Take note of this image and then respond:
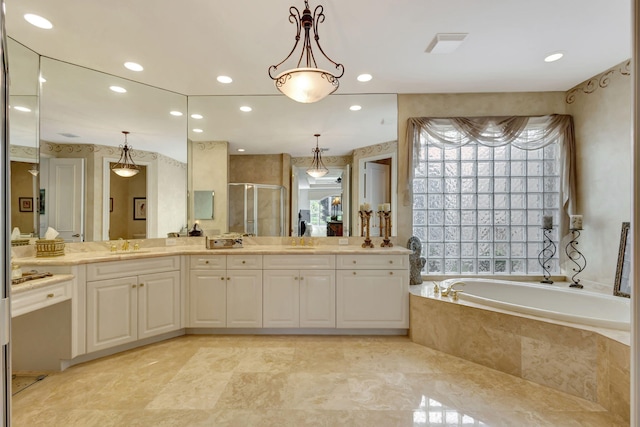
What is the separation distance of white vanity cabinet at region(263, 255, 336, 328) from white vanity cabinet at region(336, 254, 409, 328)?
0.13 meters

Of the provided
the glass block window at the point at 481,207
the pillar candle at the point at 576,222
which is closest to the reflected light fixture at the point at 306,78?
the glass block window at the point at 481,207

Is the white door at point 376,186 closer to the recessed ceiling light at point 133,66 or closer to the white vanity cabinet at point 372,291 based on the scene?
the white vanity cabinet at point 372,291

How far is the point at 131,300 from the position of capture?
113 inches

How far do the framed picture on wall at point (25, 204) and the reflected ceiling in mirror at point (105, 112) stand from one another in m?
0.57

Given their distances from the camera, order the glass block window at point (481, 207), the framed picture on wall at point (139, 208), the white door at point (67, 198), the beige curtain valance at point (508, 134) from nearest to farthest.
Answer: the white door at point (67, 198), the framed picture on wall at point (139, 208), the beige curtain valance at point (508, 134), the glass block window at point (481, 207)

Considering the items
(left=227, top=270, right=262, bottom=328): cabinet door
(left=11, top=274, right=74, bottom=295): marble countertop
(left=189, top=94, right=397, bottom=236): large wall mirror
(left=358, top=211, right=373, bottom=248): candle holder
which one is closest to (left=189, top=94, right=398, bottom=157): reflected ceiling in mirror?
(left=189, top=94, right=397, bottom=236): large wall mirror

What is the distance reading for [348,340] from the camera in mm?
3133

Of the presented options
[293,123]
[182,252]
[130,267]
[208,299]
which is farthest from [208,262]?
[293,123]

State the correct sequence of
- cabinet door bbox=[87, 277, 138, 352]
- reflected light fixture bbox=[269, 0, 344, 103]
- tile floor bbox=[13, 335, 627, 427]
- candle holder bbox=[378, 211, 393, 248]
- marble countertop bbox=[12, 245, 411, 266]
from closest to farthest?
tile floor bbox=[13, 335, 627, 427] → reflected light fixture bbox=[269, 0, 344, 103] → marble countertop bbox=[12, 245, 411, 266] → cabinet door bbox=[87, 277, 138, 352] → candle holder bbox=[378, 211, 393, 248]

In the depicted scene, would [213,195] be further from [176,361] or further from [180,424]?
[180,424]

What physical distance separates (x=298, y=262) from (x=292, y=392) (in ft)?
4.10

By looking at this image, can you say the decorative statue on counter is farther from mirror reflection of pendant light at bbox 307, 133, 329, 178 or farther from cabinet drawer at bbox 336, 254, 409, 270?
mirror reflection of pendant light at bbox 307, 133, 329, 178

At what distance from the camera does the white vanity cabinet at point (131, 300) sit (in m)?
2.67

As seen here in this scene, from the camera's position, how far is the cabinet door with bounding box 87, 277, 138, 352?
8.68ft
